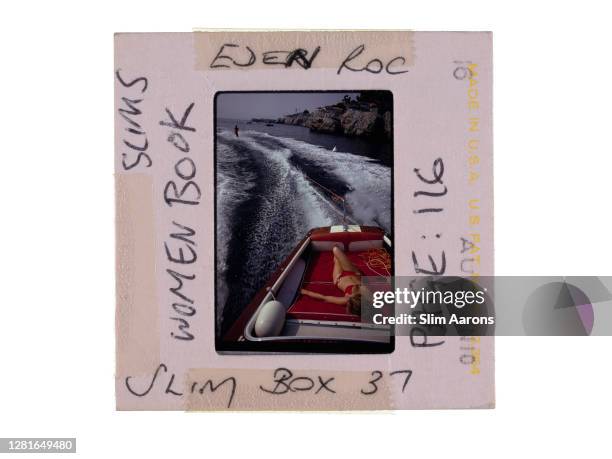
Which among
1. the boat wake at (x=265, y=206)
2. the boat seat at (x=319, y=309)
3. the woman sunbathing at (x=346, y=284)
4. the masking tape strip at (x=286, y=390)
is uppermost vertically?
the boat wake at (x=265, y=206)

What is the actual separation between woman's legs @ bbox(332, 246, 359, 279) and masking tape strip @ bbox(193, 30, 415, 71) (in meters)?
0.79

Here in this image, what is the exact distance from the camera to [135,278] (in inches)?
103

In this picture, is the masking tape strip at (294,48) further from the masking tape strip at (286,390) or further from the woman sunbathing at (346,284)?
the masking tape strip at (286,390)

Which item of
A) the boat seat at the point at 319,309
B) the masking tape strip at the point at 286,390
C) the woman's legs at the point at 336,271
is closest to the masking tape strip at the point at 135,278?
the masking tape strip at the point at 286,390

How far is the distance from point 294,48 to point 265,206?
2.25 ft

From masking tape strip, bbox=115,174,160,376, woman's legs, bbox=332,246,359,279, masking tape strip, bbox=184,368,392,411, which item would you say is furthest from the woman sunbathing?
masking tape strip, bbox=115,174,160,376

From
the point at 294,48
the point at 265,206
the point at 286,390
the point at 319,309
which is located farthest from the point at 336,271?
the point at 294,48

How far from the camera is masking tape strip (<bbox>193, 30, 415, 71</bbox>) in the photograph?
2611mm

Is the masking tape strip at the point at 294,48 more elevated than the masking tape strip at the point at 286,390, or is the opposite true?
the masking tape strip at the point at 294,48

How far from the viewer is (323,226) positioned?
105 inches

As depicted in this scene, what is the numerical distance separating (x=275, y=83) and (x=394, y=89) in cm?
51

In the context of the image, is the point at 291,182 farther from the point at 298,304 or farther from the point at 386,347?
the point at 386,347

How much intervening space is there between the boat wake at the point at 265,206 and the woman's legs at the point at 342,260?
141 millimetres

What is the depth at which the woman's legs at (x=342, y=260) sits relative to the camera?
2719mm
